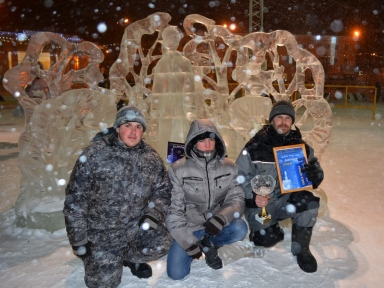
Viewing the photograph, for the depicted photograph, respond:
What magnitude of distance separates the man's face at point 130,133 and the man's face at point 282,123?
1.27 m

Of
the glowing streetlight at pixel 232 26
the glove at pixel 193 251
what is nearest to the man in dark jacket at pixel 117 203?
the glove at pixel 193 251

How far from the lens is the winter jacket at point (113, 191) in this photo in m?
2.74

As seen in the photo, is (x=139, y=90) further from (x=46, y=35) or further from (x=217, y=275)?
(x=217, y=275)

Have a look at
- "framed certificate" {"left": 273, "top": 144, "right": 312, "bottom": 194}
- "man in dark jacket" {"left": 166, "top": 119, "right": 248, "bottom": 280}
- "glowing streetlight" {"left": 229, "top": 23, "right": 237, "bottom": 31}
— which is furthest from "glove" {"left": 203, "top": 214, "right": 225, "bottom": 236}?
"glowing streetlight" {"left": 229, "top": 23, "right": 237, "bottom": 31}

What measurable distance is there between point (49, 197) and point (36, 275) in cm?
131

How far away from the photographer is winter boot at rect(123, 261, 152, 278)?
3.06m

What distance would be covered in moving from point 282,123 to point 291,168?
41 cm

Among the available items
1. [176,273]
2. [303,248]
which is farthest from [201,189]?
[303,248]

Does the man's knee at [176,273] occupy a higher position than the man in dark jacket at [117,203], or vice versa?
the man in dark jacket at [117,203]

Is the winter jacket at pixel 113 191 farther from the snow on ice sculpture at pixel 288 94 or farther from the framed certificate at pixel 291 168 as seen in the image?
the snow on ice sculpture at pixel 288 94

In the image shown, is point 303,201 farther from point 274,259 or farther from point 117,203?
point 117,203

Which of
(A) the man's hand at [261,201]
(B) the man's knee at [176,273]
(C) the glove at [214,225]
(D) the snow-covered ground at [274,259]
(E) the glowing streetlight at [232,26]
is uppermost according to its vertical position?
(E) the glowing streetlight at [232,26]

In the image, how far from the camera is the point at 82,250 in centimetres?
266

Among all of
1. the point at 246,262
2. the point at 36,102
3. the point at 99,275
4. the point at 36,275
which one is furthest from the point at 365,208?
the point at 36,102
